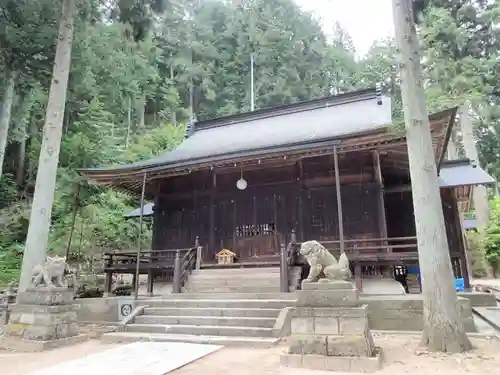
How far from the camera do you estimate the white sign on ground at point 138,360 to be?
4652 mm

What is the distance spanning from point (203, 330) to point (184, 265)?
3.12 metres

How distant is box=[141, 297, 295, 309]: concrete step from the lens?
7.30 meters

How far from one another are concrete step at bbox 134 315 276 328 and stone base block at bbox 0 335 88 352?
1394 mm

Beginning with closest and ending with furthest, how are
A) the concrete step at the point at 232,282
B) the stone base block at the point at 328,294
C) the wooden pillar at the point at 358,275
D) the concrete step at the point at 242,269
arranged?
1. the stone base block at the point at 328,294
2. the wooden pillar at the point at 358,275
3. the concrete step at the point at 232,282
4. the concrete step at the point at 242,269

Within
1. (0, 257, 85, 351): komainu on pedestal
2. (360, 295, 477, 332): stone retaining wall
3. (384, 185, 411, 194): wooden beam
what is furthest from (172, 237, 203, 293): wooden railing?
(384, 185, 411, 194): wooden beam

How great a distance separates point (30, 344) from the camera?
6.41 m

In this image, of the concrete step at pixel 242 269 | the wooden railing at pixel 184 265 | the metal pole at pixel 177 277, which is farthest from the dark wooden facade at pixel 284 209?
the metal pole at pixel 177 277

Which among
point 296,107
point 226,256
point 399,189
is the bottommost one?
point 226,256

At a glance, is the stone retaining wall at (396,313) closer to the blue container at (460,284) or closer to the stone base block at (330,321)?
the stone base block at (330,321)

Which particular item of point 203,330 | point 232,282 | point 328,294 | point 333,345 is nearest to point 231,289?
point 232,282

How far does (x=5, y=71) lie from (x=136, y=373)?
11690 mm

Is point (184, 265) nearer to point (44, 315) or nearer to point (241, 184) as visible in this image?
point (241, 184)

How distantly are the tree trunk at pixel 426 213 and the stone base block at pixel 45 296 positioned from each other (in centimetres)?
638

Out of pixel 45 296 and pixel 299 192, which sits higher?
pixel 299 192
